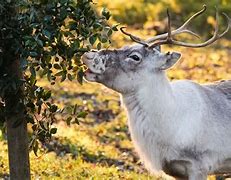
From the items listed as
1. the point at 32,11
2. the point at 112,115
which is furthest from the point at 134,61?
the point at 112,115

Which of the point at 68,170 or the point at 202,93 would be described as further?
the point at 68,170

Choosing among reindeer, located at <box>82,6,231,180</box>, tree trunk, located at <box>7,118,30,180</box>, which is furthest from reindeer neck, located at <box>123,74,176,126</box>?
tree trunk, located at <box>7,118,30,180</box>

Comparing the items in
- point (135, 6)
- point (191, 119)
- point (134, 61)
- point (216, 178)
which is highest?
point (135, 6)

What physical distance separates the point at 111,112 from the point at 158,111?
538 centimetres

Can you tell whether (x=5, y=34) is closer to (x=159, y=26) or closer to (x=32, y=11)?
(x=32, y=11)

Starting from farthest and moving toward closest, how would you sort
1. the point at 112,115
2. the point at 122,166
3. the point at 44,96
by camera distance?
the point at 112,115, the point at 122,166, the point at 44,96

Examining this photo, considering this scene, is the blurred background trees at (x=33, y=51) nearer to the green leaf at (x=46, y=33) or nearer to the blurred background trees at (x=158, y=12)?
the green leaf at (x=46, y=33)

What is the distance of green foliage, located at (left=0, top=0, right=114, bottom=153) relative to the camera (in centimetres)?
586

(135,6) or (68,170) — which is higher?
(135,6)

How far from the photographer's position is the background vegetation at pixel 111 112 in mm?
8677

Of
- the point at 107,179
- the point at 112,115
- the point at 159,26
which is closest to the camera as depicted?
the point at 107,179

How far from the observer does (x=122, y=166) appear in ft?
32.1

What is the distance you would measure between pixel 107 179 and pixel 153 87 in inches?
65.9

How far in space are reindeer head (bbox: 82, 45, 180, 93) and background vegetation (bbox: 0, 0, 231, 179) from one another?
4.91ft
